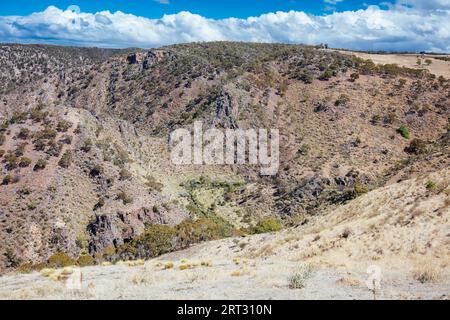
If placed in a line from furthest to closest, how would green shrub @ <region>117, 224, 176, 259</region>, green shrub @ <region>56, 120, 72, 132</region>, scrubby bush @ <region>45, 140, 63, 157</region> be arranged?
green shrub @ <region>56, 120, 72, 132</region>
scrubby bush @ <region>45, 140, 63, 157</region>
green shrub @ <region>117, 224, 176, 259</region>

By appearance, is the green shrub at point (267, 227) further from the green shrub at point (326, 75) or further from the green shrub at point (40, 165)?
the green shrub at point (326, 75)

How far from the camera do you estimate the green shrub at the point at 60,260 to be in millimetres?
35656

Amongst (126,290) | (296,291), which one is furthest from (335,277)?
(126,290)

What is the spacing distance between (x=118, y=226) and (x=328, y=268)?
95.3 feet

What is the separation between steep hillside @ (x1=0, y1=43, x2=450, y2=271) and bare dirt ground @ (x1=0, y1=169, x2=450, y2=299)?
8974 mm

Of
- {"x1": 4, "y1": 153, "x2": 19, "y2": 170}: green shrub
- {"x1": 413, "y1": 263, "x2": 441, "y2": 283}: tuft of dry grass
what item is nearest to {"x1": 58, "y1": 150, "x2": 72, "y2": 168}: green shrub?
{"x1": 4, "y1": 153, "x2": 19, "y2": 170}: green shrub

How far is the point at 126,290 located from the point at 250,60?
87.6 m

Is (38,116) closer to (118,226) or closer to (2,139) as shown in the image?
(2,139)

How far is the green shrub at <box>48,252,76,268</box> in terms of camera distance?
117 feet

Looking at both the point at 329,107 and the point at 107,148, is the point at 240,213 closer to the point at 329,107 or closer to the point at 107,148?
the point at 107,148

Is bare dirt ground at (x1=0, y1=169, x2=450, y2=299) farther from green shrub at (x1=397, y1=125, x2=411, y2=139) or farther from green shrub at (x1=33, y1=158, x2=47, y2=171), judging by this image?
green shrub at (x1=397, y1=125, x2=411, y2=139)

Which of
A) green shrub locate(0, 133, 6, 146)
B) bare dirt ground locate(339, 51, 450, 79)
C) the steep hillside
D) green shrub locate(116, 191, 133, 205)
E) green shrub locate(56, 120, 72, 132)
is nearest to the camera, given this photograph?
the steep hillside

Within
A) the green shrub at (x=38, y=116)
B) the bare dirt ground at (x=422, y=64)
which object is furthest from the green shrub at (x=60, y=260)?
the bare dirt ground at (x=422, y=64)

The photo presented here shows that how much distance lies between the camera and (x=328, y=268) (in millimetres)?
19906
